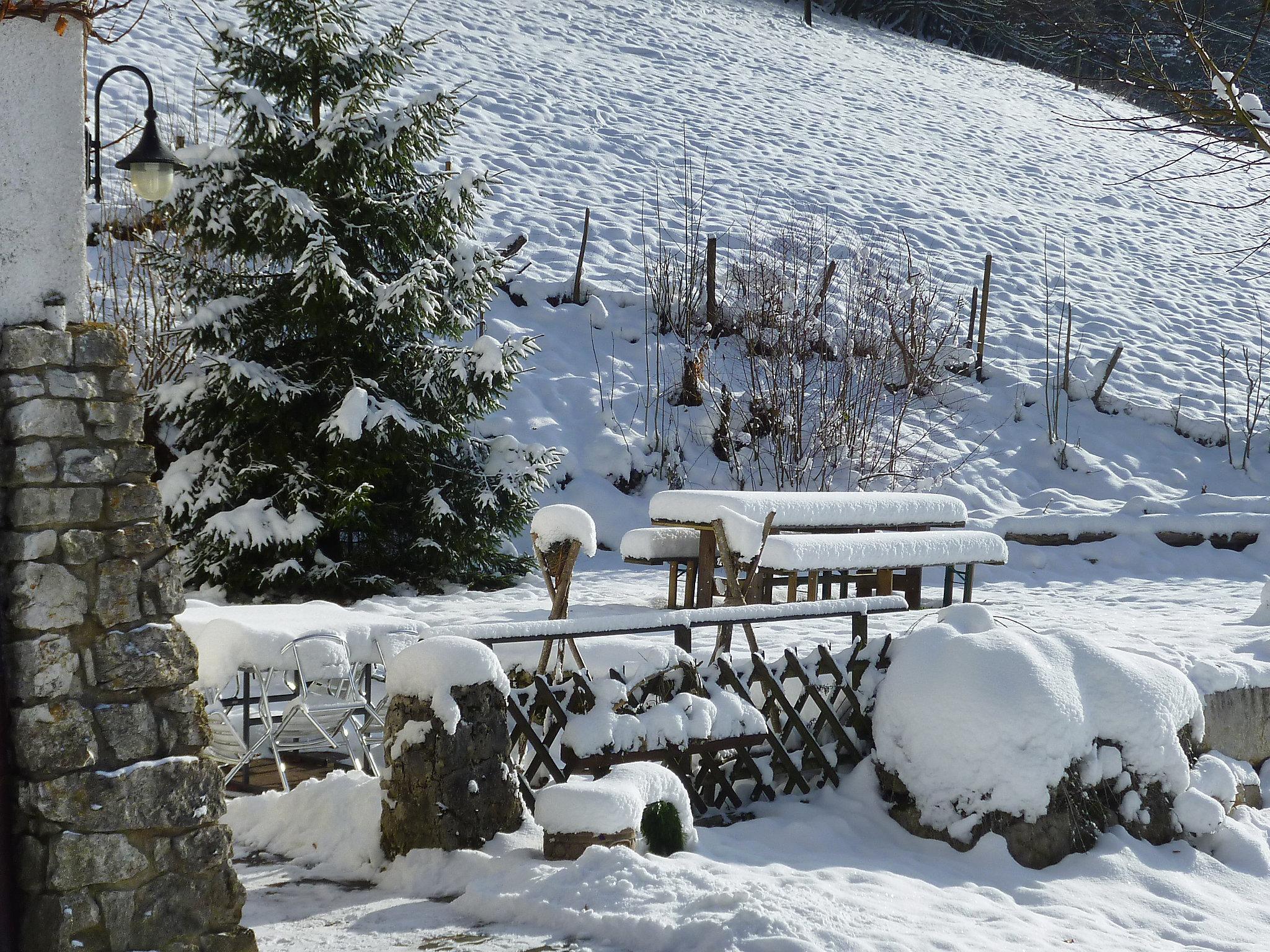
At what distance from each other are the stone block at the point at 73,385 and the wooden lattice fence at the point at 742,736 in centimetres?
197

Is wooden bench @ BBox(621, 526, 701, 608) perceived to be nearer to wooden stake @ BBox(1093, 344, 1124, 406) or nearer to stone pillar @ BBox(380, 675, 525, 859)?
stone pillar @ BBox(380, 675, 525, 859)

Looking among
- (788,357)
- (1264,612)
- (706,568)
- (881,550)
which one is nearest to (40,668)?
(706,568)

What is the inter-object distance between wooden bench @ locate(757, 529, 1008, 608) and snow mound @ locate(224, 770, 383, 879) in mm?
3122

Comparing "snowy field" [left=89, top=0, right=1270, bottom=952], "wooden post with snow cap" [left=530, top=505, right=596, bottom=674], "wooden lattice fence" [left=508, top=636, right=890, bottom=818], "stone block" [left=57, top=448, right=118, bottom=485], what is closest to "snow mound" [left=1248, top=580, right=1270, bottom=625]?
"snowy field" [left=89, top=0, right=1270, bottom=952]

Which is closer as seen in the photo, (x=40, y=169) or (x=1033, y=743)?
(x=40, y=169)

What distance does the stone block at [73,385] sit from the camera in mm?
2932

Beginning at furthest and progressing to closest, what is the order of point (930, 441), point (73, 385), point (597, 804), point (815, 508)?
1. point (930, 441)
2. point (815, 508)
3. point (597, 804)
4. point (73, 385)

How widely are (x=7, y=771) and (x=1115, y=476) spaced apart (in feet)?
41.2

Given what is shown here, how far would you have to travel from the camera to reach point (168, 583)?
10.2 ft

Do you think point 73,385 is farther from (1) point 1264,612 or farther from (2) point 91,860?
(1) point 1264,612

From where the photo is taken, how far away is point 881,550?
7.46 metres

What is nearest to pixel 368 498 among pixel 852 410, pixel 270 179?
pixel 270 179

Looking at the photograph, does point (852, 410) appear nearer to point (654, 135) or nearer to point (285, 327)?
point (285, 327)

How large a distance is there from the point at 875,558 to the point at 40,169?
220 inches
